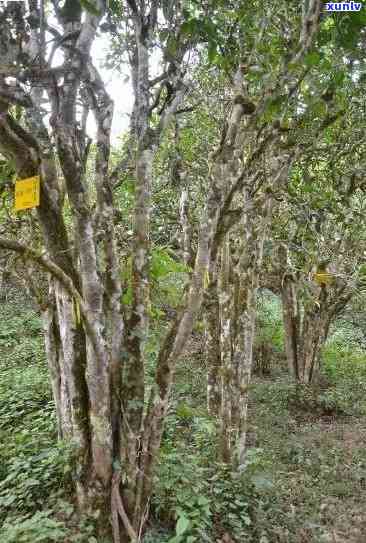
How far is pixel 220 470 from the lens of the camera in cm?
469

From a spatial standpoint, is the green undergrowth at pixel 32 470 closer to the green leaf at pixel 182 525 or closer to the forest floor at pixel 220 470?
the forest floor at pixel 220 470

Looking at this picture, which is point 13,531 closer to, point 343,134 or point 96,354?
A: point 96,354

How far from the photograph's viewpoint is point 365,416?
9125 millimetres

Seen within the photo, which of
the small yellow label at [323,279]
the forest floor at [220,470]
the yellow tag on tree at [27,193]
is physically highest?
the yellow tag on tree at [27,193]

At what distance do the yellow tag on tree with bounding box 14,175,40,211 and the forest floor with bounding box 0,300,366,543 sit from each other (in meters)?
1.97

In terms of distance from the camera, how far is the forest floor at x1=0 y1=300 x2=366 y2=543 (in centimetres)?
369

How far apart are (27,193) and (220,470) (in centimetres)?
321

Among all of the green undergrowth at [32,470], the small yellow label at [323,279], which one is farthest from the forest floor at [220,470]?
the small yellow label at [323,279]

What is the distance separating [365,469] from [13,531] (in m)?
5.22

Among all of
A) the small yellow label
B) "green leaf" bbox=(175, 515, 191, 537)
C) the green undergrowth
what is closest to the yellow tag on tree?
the green undergrowth

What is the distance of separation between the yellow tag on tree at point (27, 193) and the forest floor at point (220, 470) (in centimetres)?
197

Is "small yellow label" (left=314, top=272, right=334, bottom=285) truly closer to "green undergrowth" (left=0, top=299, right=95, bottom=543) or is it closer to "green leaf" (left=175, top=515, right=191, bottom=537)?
"green undergrowth" (left=0, top=299, right=95, bottom=543)

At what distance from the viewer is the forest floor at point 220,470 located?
369 centimetres

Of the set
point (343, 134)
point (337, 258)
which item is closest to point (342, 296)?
point (337, 258)
